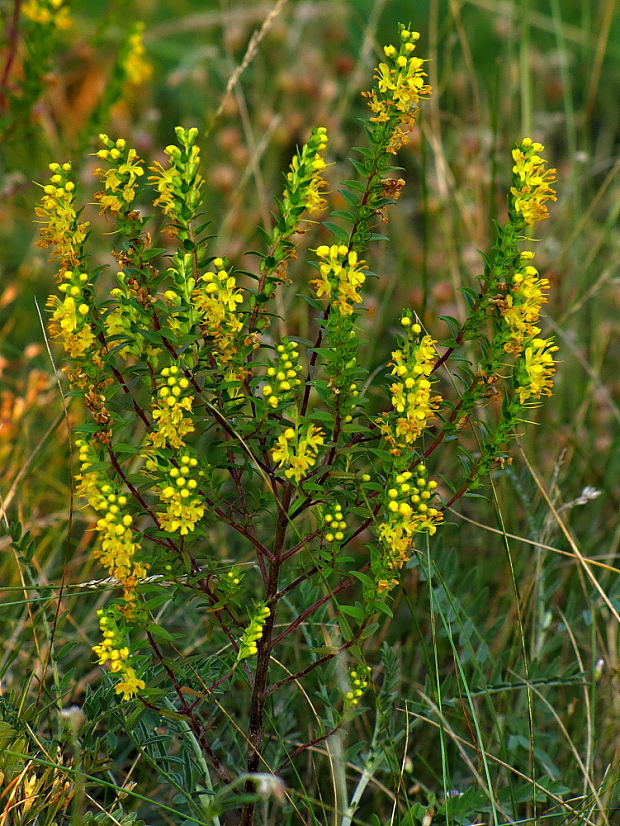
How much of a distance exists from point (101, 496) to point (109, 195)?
0.41 m

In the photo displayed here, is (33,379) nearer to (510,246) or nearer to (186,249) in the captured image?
(186,249)

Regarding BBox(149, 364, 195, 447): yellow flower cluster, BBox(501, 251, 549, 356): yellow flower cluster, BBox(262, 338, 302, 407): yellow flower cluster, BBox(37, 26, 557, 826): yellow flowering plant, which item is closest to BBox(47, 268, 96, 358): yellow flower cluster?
BBox(37, 26, 557, 826): yellow flowering plant

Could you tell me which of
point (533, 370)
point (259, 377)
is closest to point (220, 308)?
point (259, 377)

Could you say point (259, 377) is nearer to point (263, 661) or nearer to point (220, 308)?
point (220, 308)

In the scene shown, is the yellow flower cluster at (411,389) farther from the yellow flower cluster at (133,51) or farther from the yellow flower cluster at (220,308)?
the yellow flower cluster at (133,51)

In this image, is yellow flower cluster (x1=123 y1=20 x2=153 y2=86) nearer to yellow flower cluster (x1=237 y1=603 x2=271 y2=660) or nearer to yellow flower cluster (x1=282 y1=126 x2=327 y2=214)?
yellow flower cluster (x1=282 y1=126 x2=327 y2=214)

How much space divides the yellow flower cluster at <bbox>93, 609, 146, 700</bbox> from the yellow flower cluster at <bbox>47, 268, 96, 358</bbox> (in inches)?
14.6

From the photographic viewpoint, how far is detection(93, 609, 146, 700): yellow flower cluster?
1307mm

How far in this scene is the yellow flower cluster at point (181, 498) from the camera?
125 centimetres

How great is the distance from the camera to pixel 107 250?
3.35 metres

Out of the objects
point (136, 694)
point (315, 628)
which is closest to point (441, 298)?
point (315, 628)

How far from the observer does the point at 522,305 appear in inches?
50.9

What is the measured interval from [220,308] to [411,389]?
285mm

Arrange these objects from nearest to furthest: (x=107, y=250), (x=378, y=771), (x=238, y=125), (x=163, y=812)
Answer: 1. (x=163, y=812)
2. (x=378, y=771)
3. (x=107, y=250)
4. (x=238, y=125)
